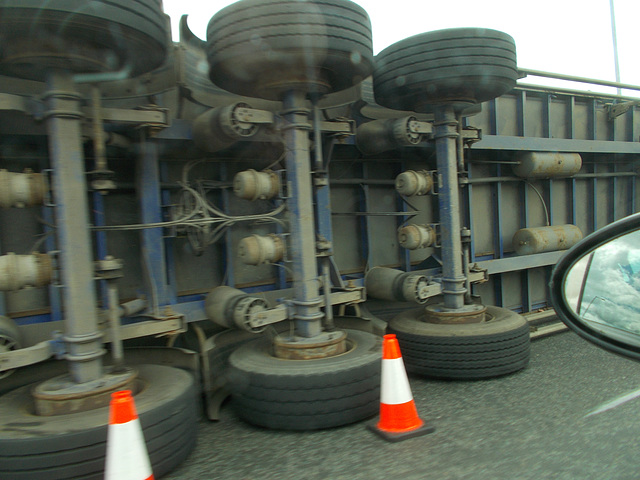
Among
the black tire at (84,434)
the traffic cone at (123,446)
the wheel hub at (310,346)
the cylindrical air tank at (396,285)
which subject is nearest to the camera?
the traffic cone at (123,446)

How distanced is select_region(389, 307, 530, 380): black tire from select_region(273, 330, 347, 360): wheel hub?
2.82 ft

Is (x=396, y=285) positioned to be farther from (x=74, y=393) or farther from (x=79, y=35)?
(x=79, y=35)

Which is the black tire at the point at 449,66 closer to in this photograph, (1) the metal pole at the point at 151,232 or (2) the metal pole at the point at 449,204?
(2) the metal pole at the point at 449,204

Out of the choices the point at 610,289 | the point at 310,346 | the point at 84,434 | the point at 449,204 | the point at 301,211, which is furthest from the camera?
the point at 449,204

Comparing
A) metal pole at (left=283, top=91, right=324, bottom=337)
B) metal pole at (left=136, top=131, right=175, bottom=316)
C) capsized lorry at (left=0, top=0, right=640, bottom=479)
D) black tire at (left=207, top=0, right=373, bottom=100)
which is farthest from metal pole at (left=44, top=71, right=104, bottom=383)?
metal pole at (left=283, top=91, right=324, bottom=337)

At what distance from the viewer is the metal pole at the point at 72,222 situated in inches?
110

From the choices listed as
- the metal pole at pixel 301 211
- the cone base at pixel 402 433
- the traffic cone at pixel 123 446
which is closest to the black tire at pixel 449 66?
the metal pole at pixel 301 211

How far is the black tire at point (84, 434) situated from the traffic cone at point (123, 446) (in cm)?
24

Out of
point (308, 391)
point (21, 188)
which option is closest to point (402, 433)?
point (308, 391)

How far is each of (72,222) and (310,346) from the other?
5.62 feet

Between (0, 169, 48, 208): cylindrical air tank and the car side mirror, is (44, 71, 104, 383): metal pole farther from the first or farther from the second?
the car side mirror

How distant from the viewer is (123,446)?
7.27 ft

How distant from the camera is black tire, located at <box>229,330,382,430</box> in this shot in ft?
10.4

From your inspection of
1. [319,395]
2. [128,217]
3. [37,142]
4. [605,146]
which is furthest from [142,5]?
[605,146]
